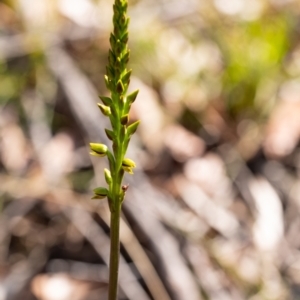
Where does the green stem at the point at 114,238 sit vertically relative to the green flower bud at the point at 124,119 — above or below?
below

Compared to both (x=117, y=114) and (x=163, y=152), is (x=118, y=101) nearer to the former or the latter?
(x=117, y=114)

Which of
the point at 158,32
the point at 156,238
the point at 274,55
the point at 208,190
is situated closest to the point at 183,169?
the point at 208,190

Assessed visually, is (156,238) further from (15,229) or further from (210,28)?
(210,28)

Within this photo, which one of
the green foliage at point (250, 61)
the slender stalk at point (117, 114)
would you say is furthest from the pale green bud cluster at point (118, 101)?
the green foliage at point (250, 61)

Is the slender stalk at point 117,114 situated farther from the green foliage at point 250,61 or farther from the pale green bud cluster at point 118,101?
the green foliage at point 250,61

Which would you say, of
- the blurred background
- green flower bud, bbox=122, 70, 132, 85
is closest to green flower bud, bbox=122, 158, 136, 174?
green flower bud, bbox=122, 70, 132, 85

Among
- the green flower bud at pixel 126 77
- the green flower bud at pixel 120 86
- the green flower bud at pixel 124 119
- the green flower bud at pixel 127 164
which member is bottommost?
the green flower bud at pixel 127 164

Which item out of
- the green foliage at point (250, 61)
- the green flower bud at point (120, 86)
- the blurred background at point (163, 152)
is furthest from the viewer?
the green foliage at point (250, 61)

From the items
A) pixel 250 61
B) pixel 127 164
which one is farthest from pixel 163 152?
pixel 127 164
